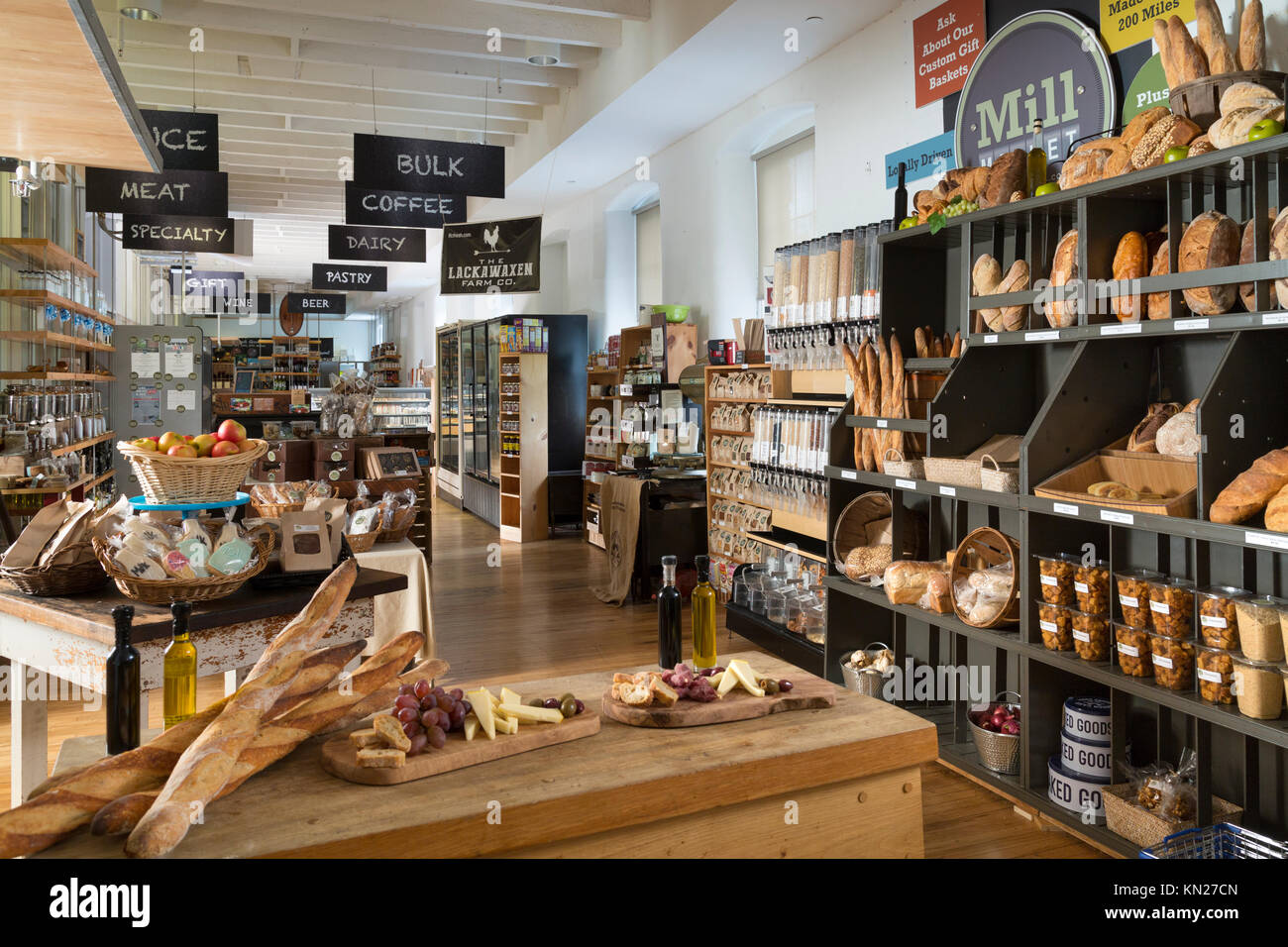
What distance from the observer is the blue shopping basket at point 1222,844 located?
2814mm

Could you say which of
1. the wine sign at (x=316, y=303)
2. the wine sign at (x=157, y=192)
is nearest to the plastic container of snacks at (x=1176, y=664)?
the wine sign at (x=157, y=192)

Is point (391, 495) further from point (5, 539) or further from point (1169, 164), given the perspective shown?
point (1169, 164)

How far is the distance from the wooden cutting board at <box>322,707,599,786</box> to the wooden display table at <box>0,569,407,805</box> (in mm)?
1049

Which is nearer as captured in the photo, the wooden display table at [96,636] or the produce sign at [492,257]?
the wooden display table at [96,636]

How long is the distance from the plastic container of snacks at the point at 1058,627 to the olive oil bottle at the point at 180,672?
2.84 m

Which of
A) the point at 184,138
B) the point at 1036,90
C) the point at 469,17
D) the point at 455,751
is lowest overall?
the point at 455,751

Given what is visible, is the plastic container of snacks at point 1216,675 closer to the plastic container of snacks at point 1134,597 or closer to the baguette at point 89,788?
the plastic container of snacks at point 1134,597

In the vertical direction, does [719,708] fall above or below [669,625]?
below

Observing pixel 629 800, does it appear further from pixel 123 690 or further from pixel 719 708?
pixel 123 690

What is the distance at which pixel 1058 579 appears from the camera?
3.53 meters

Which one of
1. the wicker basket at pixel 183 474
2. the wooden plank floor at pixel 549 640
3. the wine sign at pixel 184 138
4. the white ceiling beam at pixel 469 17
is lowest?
the wooden plank floor at pixel 549 640

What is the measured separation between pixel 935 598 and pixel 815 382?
207 cm

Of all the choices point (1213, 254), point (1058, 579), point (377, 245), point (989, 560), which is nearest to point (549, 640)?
point (989, 560)

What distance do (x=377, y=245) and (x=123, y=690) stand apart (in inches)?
371
